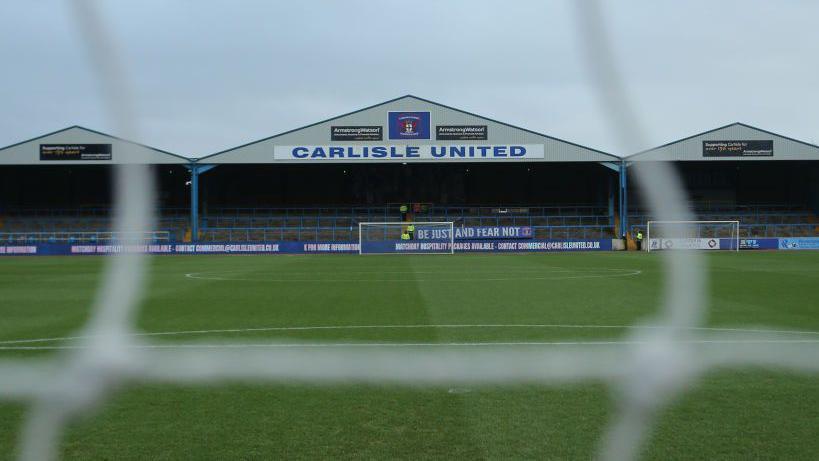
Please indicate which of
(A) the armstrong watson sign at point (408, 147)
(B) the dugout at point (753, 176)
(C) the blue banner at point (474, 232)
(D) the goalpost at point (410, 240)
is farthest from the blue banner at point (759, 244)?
(D) the goalpost at point (410, 240)

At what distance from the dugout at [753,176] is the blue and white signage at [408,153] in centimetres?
825

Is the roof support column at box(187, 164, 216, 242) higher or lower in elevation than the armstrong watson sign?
lower

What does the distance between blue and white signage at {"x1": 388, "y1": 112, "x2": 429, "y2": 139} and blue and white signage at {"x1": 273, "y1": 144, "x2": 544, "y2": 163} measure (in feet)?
2.70

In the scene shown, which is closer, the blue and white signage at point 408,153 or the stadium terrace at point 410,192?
the stadium terrace at point 410,192

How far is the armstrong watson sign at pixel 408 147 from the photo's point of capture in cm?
4300

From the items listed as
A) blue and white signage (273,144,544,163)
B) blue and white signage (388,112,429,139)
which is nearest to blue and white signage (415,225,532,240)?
blue and white signage (273,144,544,163)

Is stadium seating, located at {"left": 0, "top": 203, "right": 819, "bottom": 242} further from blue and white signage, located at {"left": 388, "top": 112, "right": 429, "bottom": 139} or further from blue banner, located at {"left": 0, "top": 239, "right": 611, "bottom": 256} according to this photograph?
blue and white signage, located at {"left": 388, "top": 112, "right": 429, "bottom": 139}

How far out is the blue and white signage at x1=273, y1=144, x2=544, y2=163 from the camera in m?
43.0

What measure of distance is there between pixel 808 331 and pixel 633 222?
3926 cm

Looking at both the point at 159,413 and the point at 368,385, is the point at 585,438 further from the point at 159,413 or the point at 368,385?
the point at 159,413

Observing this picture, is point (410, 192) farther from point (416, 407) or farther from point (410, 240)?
point (416, 407)

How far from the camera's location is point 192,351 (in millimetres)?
7066

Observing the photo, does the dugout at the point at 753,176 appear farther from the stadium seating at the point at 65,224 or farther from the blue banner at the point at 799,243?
the stadium seating at the point at 65,224

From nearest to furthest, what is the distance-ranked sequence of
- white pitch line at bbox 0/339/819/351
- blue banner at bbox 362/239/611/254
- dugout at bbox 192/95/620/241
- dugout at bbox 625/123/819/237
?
1. white pitch line at bbox 0/339/819/351
2. blue banner at bbox 362/239/611/254
3. dugout at bbox 192/95/620/241
4. dugout at bbox 625/123/819/237
